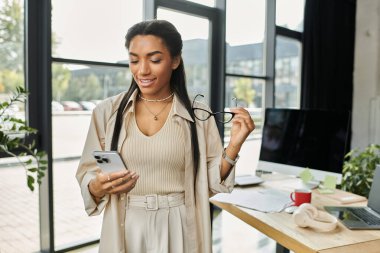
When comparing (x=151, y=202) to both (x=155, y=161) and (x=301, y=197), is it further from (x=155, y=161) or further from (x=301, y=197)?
(x=301, y=197)

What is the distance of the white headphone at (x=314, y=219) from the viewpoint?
1.46 metres

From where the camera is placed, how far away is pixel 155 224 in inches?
47.1

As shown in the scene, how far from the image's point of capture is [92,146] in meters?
1.22

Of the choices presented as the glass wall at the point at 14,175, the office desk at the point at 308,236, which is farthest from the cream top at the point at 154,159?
the glass wall at the point at 14,175

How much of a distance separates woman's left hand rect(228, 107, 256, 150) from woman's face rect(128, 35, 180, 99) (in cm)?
29

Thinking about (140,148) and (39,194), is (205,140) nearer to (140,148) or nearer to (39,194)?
(140,148)

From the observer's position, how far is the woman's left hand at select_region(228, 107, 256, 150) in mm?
1285

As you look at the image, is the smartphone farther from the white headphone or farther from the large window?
the large window

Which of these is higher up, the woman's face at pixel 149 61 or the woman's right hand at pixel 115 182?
the woman's face at pixel 149 61

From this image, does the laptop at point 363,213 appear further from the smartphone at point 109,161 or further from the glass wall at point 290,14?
the glass wall at point 290,14

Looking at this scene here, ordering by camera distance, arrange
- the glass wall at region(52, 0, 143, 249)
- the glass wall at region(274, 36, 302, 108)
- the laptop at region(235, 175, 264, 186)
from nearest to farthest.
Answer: the laptop at region(235, 175, 264, 186) → the glass wall at region(52, 0, 143, 249) → the glass wall at region(274, 36, 302, 108)

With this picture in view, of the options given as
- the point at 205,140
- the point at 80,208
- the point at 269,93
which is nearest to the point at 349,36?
the point at 269,93

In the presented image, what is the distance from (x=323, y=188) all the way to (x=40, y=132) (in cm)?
193

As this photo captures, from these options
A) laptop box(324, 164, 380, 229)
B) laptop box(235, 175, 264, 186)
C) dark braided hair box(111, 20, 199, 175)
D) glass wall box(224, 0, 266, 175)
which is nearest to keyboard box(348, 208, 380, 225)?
laptop box(324, 164, 380, 229)
